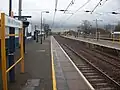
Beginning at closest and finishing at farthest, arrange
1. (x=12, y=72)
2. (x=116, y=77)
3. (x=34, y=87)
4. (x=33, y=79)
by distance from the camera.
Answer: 1. (x=34, y=87)
2. (x=12, y=72)
3. (x=33, y=79)
4. (x=116, y=77)

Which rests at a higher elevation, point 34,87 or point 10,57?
point 10,57

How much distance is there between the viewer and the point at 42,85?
9578 millimetres

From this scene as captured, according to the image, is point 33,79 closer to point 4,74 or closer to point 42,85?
point 42,85

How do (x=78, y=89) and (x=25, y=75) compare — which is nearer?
(x=78, y=89)

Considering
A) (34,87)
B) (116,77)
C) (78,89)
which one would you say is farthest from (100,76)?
(34,87)

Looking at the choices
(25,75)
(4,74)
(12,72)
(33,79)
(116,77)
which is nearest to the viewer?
(4,74)

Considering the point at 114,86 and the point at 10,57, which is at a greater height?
the point at 10,57

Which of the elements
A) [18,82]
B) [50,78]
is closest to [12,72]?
[18,82]

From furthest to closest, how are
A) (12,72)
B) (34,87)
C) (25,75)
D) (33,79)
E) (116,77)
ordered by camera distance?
(116,77), (25,75), (33,79), (12,72), (34,87)

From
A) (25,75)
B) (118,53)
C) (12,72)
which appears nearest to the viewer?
(12,72)

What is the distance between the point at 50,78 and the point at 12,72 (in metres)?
1.95

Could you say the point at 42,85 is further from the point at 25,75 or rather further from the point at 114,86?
the point at 114,86

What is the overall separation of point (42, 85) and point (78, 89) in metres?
1.34

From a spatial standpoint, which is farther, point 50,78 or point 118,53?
point 118,53
